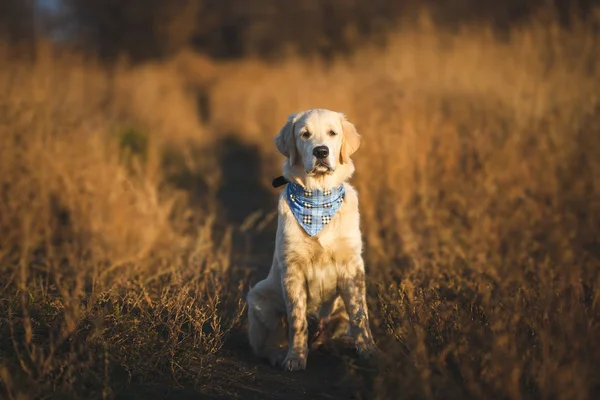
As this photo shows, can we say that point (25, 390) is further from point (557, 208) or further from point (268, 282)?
point (557, 208)

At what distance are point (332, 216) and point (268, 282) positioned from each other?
54cm

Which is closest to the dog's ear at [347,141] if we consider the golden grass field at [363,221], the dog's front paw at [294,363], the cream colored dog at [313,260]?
the cream colored dog at [313,260]

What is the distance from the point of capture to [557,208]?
4852 mm

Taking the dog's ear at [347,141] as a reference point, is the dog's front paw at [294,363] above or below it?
below

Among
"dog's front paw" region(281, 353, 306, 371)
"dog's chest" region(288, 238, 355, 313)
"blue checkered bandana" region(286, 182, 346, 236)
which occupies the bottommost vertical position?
"dog's front paw" region(281, 353, 306, 371)

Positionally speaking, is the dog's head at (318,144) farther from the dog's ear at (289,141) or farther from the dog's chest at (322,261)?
the dog's chest at (322,261)

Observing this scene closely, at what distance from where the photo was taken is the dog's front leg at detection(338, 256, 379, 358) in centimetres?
320

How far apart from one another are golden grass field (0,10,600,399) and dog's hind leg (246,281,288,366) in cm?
11

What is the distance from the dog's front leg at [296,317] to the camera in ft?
10.5

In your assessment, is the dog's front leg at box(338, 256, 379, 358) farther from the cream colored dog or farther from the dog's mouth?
the dog's mouth

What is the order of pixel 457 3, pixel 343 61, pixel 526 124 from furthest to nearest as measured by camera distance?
pixel 457 3
pixel 343 61
pixel 526 124

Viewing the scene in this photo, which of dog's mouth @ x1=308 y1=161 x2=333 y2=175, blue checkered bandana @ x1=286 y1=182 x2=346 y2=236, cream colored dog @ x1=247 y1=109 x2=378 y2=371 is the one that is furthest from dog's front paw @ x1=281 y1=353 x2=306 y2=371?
dog's mouth @ x1=308 y1=161 x2=333 y2=175

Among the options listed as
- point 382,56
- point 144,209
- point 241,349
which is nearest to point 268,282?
point 241,349

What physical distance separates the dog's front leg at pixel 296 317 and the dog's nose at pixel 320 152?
593 millimetres
